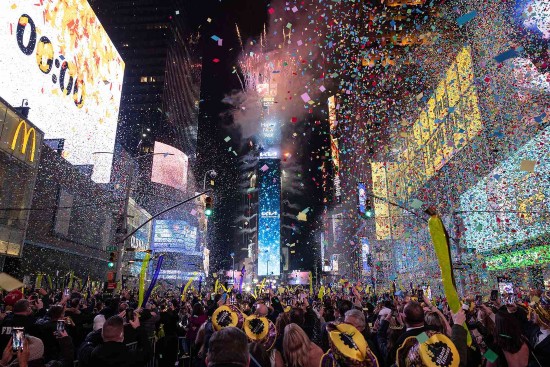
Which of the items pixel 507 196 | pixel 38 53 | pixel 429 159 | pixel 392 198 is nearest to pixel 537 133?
pixel 507 196

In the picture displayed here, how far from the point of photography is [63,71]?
1107 inches

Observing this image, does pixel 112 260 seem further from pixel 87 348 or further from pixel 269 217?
pixel 269 217

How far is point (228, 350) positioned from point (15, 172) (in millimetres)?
25981

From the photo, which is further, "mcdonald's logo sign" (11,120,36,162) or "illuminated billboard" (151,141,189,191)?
"illuminated billboard" (151,141,189,191)

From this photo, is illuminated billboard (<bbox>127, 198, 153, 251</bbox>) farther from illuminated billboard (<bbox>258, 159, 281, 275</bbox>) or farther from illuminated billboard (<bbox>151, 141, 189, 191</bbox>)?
illuminated billboard (<bbox>258, 159, 281, 275</bbox>)

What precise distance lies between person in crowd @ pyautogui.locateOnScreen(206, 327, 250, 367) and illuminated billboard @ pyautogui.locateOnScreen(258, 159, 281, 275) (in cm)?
14687

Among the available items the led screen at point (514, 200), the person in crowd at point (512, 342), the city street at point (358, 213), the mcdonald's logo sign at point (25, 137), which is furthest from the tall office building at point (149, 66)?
the person in crowd at point (512, 342)

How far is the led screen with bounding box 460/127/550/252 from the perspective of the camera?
27000 millimetres

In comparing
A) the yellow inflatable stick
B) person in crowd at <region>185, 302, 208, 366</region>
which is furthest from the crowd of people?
person in crowd at <region>185, 302, 208, 366</region>

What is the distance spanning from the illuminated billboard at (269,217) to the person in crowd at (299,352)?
14547cm

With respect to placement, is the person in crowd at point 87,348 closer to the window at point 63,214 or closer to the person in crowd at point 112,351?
the person in crowd at point 112,351

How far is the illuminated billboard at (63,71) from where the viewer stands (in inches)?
872

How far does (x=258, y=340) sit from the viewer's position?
5.40 m

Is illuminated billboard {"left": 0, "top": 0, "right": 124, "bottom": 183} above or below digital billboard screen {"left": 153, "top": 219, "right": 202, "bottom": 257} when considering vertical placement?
above
